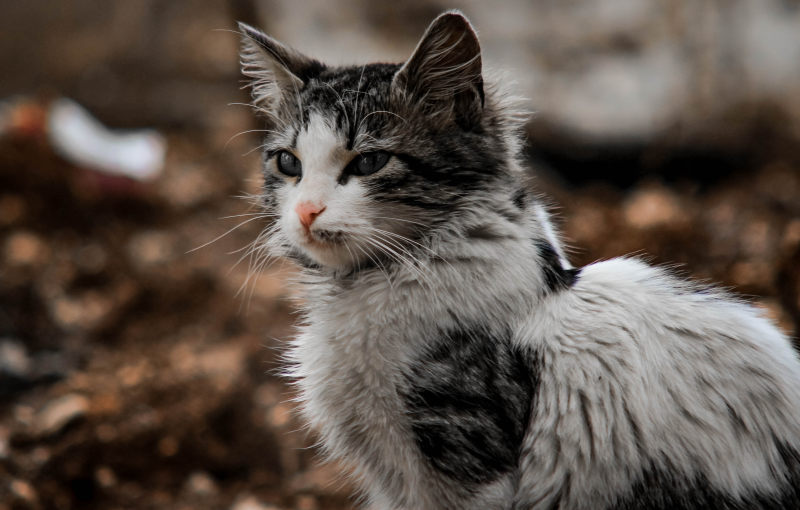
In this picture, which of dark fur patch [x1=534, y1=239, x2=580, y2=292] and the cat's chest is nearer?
the cat's chest

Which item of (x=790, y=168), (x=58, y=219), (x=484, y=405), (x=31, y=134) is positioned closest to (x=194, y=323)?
(x=58, y=219)

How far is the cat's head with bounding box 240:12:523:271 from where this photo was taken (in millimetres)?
1768

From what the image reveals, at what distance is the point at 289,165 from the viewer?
6.45 feet

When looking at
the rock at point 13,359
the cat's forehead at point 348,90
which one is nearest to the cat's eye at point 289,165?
the cat's forehead at point 348,90

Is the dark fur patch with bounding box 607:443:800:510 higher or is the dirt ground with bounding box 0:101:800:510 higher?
the dark fur patch with bounding box 607:443:800:510

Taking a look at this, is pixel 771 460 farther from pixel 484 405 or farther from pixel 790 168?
pixel 790 168

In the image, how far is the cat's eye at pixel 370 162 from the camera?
1.83 m

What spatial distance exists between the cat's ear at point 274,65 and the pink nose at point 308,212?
50 centimetres

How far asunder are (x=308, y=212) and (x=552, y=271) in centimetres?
65

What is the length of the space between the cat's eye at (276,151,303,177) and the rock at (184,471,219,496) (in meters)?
1.50

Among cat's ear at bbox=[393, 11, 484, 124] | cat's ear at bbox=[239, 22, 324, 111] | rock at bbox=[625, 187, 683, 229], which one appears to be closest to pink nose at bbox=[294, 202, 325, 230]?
cat's ear at bbox=[393, 11, 484, 124]

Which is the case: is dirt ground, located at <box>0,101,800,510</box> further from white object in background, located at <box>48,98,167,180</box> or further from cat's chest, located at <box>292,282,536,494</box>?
cat's chest, located at <box>292,282,536,494</box>

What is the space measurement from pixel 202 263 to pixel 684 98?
10.5 feet

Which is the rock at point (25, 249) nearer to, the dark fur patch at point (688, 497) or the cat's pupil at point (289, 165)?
the cat's pupil at point (289, 165)
